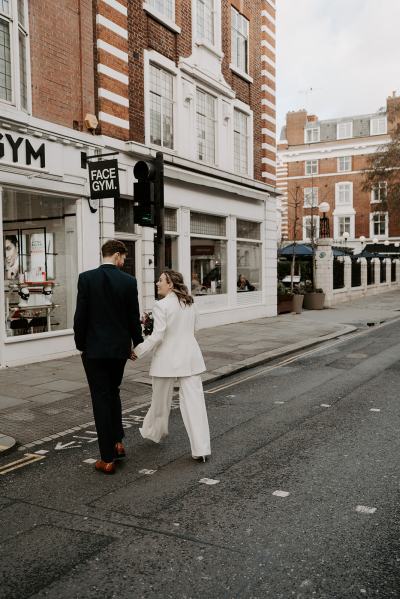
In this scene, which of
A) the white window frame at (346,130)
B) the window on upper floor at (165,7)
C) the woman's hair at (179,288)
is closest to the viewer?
the woman's hair at (179,288)

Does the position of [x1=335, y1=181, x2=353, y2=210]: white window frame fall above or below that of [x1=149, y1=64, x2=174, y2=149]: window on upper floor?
above

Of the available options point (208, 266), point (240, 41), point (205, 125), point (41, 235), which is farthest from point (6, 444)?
point (240, 41)

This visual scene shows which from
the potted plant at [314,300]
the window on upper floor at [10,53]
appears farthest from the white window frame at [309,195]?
the window on upper floor at [10,53]

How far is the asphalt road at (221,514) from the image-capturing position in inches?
129

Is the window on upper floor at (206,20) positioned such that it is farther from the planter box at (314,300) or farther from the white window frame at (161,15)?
the planter box at (314,300)

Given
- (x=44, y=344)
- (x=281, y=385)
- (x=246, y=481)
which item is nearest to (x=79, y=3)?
(x=44, y=344)

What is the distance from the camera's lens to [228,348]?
1296cm

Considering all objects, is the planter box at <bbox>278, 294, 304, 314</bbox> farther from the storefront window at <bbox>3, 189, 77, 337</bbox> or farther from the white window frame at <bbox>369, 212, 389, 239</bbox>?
the white window frame at <bbox>369, 212, 389, 239</bbox>

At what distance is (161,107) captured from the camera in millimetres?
15289

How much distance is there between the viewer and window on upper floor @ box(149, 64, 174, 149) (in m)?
14.9

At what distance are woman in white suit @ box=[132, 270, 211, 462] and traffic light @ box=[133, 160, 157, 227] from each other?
3008 millimetres

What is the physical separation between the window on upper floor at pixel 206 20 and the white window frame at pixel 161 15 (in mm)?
1424

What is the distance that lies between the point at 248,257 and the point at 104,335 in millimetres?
15102

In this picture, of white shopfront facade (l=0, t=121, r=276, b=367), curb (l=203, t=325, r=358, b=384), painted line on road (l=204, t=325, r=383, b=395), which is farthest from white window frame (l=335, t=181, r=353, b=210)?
curb (l=203, t=325, r=358, b=384)
